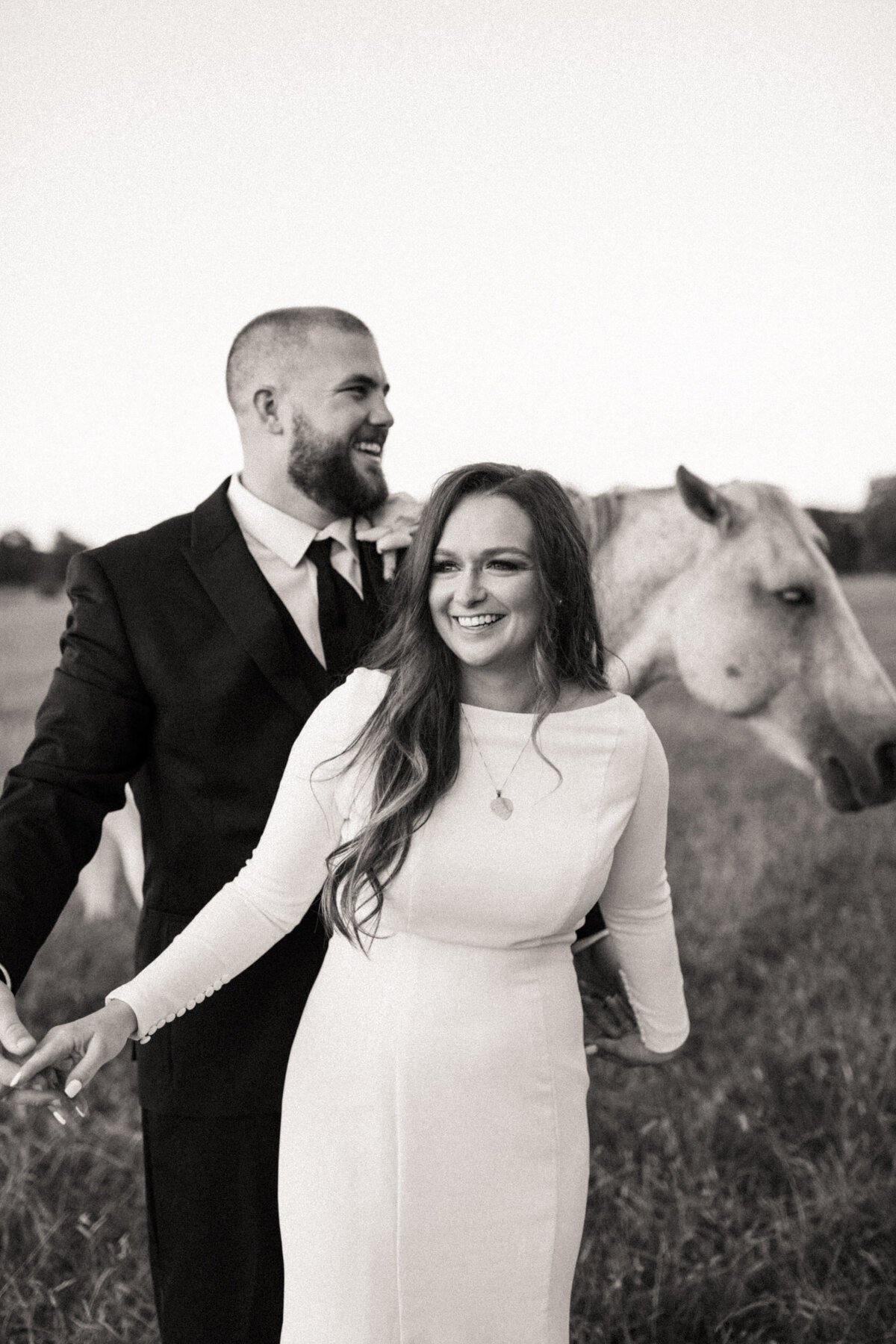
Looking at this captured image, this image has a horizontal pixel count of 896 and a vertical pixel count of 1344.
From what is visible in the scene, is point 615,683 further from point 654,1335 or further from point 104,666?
point 654,1335

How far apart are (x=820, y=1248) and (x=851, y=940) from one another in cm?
154

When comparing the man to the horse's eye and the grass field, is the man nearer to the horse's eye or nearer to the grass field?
the grass field

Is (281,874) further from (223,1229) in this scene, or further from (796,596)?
(796,596)

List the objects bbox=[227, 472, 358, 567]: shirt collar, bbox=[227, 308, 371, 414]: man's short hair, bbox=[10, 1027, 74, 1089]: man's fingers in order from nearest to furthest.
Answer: bbox=[10, 1027, 74, 1089]: man's fingers, bbox=[227, 472, 358, 567]: shirt collar, bbox=[227, 308, 371, 414]: man's short hair

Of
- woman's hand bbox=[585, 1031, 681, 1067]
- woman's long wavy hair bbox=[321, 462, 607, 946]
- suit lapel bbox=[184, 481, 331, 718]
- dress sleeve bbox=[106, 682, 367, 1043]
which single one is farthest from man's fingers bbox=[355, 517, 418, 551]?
woman's hand bbox=[585, 1031, 681, 1067]

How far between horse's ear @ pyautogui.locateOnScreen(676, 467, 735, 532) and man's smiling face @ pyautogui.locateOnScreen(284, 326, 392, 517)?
2.50ft

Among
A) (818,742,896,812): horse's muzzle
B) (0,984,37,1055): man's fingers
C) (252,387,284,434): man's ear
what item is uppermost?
(252,387,284,434): man's ear

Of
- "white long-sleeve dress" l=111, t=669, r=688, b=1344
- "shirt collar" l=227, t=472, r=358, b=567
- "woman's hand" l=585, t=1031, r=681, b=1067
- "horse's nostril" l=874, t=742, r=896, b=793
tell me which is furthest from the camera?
"horse's nostril" l=874, t=742, r=896, b=793

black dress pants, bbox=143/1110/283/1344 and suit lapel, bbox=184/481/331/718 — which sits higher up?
suit lapel, bbox=184/481/331/718

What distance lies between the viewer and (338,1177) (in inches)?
64.9

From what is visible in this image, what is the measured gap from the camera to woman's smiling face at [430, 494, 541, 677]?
1687mm

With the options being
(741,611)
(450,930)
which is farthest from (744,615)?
(450,930)

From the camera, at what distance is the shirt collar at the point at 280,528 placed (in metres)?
2.28

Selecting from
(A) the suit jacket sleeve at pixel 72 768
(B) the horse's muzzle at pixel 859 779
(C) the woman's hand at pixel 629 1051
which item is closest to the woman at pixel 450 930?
(C) the woman's hand at pixel 629 1051
